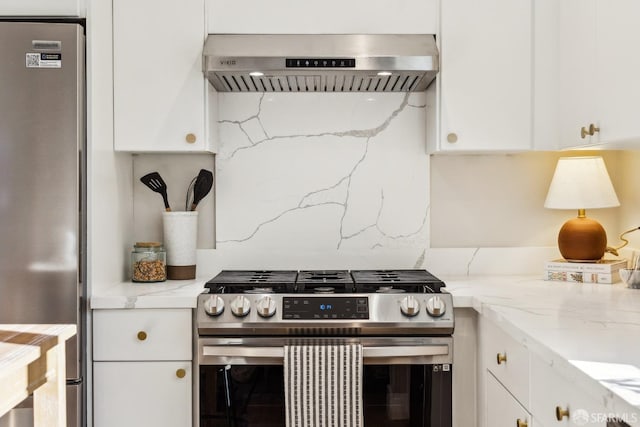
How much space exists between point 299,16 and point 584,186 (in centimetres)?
135

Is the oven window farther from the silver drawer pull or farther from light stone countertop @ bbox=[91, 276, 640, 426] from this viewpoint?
light stone countertop @ bbox=[91, 276, 640, 426]

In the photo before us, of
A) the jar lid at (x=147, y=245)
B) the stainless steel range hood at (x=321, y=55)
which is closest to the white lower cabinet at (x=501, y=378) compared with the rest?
the stainless steel range hood at (x=321, y=55)

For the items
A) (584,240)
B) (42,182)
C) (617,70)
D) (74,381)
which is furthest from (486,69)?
(74,381)

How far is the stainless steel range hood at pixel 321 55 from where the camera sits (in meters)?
2.46

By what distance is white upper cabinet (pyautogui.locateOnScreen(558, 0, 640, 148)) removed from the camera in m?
1.99

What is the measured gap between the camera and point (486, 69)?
8.35 ft

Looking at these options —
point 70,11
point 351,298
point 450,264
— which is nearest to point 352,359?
point 351,298

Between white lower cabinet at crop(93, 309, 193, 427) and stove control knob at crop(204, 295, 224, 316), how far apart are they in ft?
0.31

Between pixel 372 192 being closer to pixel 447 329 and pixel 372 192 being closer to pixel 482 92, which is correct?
pixel 482 92

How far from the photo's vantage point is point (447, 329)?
88.7 inches

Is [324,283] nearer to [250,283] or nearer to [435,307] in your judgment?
[250,283]

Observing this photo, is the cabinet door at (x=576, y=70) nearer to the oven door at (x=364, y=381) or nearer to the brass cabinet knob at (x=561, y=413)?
the oven door at (x=364, y=381)

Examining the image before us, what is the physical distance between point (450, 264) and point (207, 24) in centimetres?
146

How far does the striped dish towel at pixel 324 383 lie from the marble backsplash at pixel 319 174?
29.4 inches
